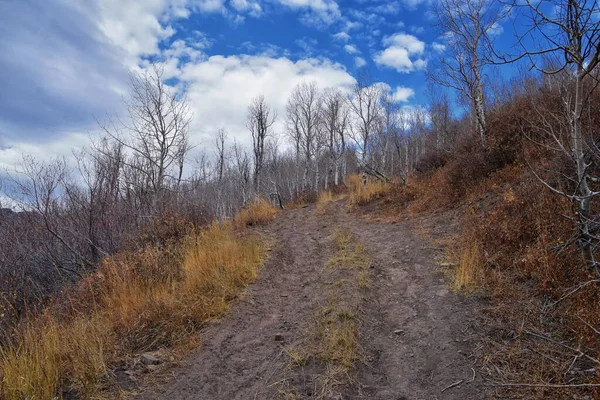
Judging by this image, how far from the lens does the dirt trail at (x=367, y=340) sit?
3.29m

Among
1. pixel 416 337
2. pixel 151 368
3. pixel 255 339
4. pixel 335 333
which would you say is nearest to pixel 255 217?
pixel 255 339

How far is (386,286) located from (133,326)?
3.62 meters

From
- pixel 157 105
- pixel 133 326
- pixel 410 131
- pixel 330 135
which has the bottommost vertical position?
pixel 133 326

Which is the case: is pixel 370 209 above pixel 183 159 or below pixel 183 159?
below

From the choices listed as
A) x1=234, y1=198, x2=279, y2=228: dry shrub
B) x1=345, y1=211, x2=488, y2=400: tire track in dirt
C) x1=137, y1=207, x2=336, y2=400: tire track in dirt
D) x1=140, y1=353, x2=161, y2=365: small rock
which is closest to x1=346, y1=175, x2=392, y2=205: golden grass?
x1=234, y1=198, x2=279, y2=228: dry shrub

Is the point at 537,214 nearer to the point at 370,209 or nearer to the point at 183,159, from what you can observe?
the point at 370,209

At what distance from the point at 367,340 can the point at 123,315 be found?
118 inches

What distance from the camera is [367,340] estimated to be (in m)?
4.05

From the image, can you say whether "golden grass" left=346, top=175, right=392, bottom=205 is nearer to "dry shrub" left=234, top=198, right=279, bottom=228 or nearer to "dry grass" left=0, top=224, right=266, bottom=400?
"dry shrub" left=234, top=198, right=279, bottom=228

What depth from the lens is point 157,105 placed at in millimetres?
13516

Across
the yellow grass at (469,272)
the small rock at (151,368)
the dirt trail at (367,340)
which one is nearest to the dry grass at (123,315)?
the small rock at (151,368)

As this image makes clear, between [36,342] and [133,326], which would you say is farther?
[133,326]

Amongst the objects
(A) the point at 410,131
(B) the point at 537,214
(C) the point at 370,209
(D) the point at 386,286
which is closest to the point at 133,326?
(D) the point at 386,286

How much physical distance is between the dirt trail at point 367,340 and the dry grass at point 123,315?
0.42 meters
